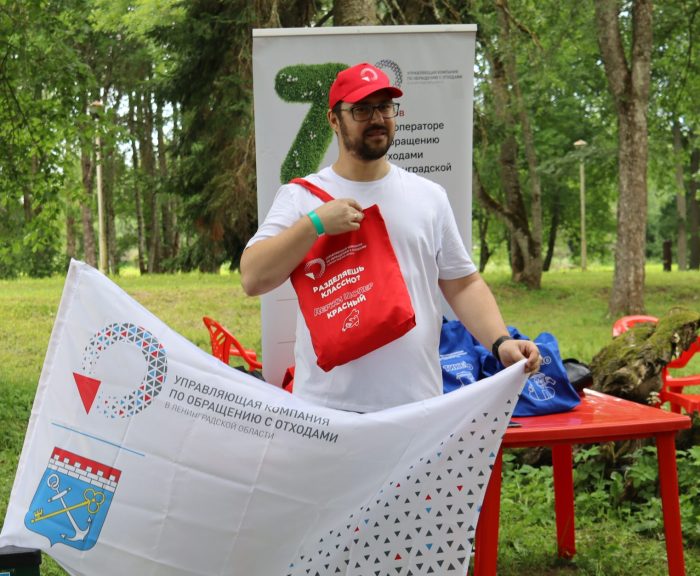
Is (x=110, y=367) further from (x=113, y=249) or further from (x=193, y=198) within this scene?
(x=113, y=249)

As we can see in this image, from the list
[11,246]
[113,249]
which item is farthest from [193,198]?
[113,249]

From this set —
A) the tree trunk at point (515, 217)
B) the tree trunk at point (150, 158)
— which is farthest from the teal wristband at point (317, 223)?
the tree trunk at point (150, 158)

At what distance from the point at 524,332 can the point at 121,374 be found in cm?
1359

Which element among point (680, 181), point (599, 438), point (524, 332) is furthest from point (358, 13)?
point (680, 181)

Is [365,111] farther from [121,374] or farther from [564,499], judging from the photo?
[564,499]

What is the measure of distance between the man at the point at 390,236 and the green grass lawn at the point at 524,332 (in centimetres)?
221

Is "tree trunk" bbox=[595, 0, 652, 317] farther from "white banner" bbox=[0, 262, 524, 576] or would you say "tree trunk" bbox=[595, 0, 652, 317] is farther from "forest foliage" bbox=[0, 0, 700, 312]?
"white banner" bbox=[0, 262, 524, 576]

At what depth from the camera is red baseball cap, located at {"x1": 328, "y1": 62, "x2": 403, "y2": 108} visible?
9.00 feet

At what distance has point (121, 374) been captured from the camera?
281cm

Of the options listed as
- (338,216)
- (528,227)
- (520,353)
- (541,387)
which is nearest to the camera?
(338,216)

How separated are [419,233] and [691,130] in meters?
30.4

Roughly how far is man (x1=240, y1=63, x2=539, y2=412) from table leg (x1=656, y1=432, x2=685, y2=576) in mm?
967

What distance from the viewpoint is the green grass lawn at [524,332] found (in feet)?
15.7

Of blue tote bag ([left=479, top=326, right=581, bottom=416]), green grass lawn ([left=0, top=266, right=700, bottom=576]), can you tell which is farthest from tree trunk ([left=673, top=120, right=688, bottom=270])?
blue tote bag ([left=479, top=326, right=581, bottom=416])
